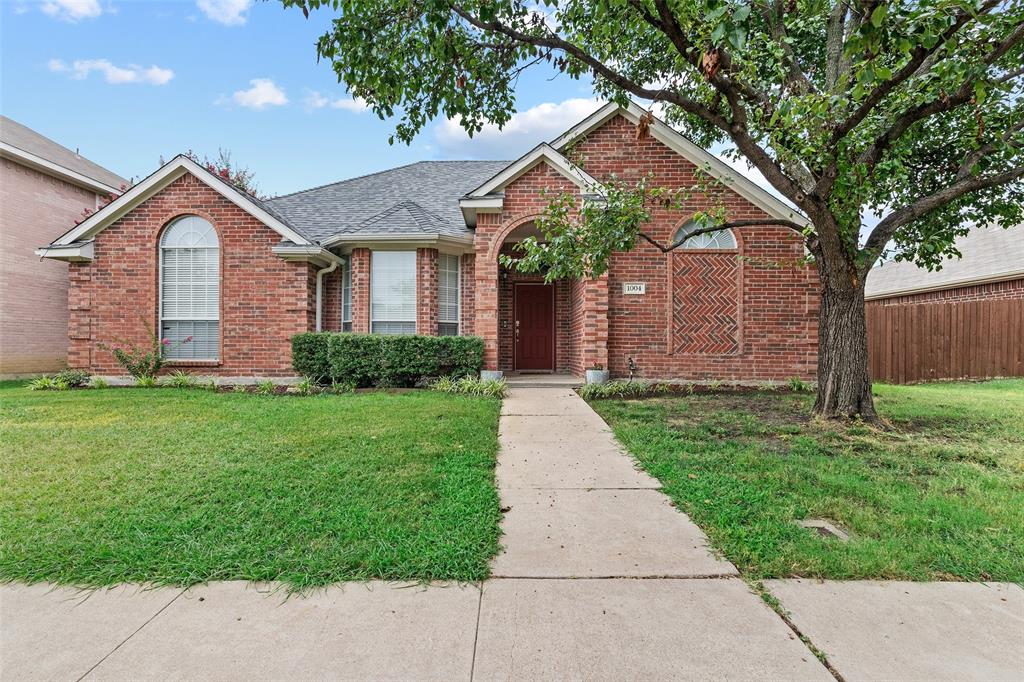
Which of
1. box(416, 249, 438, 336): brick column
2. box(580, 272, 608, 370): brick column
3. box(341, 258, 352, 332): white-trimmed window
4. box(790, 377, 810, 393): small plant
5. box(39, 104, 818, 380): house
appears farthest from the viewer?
box(341, 258, 352, 332): white-trimmed window

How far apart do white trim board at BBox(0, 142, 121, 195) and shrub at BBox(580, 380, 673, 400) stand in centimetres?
1563

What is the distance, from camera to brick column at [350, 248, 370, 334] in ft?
34.0

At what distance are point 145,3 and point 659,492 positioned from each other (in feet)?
35.0

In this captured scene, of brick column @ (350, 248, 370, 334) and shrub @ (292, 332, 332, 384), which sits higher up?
brick column @ (350, 248, 370, 334)

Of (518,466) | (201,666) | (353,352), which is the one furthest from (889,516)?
(353,352)

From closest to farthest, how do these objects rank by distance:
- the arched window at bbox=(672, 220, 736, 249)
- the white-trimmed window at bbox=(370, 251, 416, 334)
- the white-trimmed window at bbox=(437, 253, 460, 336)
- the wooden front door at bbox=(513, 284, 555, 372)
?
the arched window at bbox=(672, 220, 736, 249), the white-trimmed window at bbox=(370, 251, 416, 334), the white-trimmed window at bbox=(437, 253, 460, 336), the wooden front door at bbox=(513, 284, 555, 372)

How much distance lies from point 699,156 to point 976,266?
464 inches

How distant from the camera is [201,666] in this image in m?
1.87

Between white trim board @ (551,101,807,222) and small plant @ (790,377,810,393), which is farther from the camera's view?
white trim board @ (551,101,807,222)

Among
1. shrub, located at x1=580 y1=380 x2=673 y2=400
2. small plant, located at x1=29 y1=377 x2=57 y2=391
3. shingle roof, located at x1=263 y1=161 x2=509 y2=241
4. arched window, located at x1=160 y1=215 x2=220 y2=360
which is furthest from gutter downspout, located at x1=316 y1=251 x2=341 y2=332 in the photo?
shrub, located at x1=580 y1=380 x2=673 y2=400

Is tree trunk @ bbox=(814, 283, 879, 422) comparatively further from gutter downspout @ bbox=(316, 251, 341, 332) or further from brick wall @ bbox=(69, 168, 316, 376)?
brick wall @ bbox=(69, 168, 316, 376)

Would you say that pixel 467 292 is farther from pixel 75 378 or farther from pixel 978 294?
pixel 978 294

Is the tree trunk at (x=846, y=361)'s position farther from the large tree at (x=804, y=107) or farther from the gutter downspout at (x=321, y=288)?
the gutter downspout at (x=321, y=288)

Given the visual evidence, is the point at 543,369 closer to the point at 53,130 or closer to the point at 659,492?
the point at 659,492
